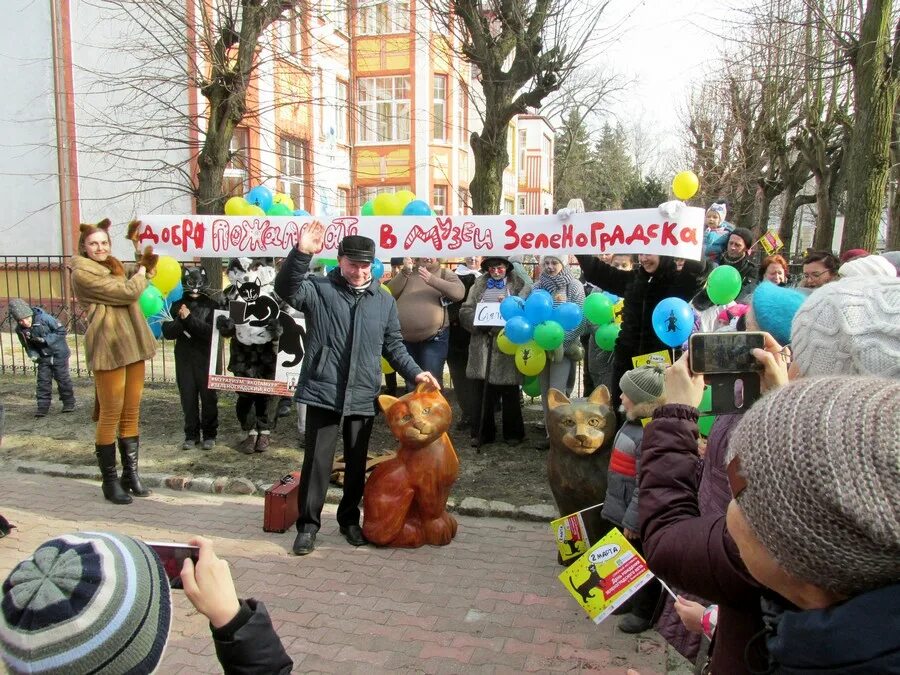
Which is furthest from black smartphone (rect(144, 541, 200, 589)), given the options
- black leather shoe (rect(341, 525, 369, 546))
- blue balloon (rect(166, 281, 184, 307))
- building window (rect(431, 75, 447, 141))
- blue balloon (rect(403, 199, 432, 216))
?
building window (rect(431, 75, 447, 141))

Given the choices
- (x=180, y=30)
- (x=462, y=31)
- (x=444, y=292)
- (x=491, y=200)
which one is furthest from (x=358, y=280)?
(x=180, y=30)

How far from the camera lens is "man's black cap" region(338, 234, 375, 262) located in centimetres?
430

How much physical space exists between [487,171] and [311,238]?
5701 mm

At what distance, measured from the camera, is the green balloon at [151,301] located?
6.03 metres

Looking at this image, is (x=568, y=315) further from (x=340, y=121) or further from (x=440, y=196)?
(x=440, y=196)

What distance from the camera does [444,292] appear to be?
6086mm

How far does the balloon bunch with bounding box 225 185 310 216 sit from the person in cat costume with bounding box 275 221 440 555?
2.26 metres

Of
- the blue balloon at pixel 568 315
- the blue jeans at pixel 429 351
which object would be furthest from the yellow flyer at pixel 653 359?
the blue jeans at pixel 429 351

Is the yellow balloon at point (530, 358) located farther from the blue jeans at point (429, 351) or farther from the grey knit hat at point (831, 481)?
the grey knit hat at point (831, 481)

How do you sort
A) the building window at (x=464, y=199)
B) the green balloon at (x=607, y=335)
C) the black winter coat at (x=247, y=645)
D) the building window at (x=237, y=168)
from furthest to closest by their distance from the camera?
1. the building window at (x=464, y=199)
2. the building window at (x=237, y=168)
3. the green balloon at (x=607, y=335)
4. the black winter coat at (x=247, y=645)

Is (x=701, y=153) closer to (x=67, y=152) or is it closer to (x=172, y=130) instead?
(x=172, y=130)

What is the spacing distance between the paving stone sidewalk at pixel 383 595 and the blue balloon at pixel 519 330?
5.16 ft

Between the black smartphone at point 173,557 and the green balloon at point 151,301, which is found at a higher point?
the green balloon at point 151,301

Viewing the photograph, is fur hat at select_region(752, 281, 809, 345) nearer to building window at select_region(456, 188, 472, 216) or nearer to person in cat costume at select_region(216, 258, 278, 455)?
person in cat costume at select_region(216, 258, 278, 455)
